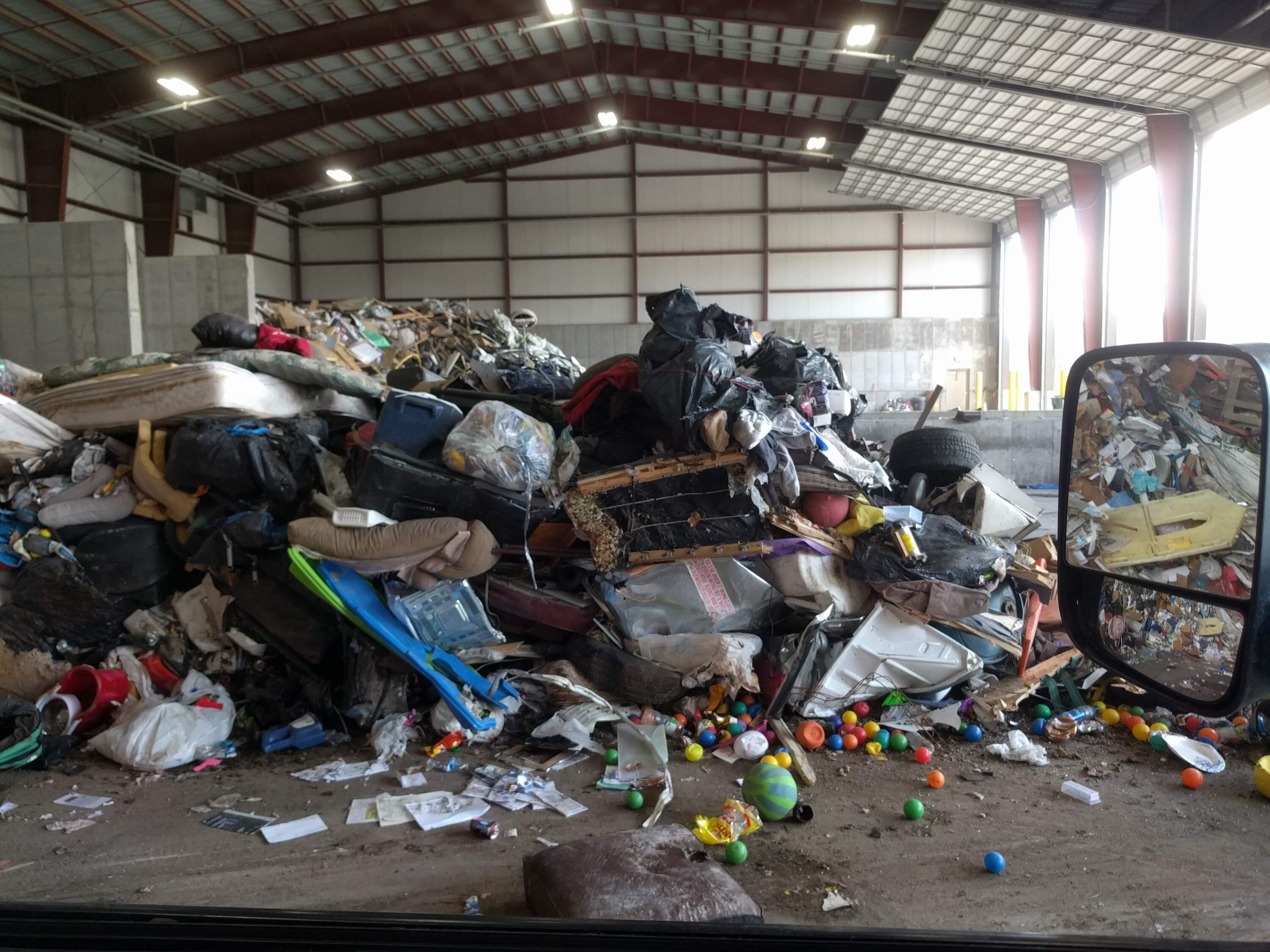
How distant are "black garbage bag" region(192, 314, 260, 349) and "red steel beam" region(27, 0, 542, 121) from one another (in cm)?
754

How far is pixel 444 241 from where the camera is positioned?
19.0 metres

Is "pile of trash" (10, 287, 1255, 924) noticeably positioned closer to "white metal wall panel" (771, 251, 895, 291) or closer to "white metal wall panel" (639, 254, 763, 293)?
"white metal wall panel" (639, 254, 763, 293)

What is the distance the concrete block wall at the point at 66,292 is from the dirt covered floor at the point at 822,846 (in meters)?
6.72

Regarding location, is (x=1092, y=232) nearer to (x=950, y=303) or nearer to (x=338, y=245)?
(x=950, y=303)

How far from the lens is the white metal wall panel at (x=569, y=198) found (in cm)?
1848

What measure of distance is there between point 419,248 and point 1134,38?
14.7 m

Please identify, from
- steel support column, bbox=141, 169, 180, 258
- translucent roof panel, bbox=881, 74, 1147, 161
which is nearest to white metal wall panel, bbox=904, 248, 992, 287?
translucent roof panel, bbox=881, 74, 1147, 161

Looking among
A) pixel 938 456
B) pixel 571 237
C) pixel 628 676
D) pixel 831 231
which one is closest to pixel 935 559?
pixel 938 456

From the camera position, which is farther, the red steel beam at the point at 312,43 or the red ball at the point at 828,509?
Answer: the red steel beam at the point at 312,43

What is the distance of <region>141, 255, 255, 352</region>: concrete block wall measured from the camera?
9.85m

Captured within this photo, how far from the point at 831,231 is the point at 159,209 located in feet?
44.7

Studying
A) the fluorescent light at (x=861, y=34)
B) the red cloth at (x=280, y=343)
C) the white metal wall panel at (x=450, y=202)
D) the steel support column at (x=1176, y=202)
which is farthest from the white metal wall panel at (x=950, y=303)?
the red cloth at (x=280, y=343)

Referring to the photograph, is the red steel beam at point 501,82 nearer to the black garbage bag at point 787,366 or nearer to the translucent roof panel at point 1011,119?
the translucent roof panel at point 1011,119

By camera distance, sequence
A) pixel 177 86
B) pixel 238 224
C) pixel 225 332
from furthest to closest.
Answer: pixel 238 224 < pixel 177 86 < pixel 225 332
